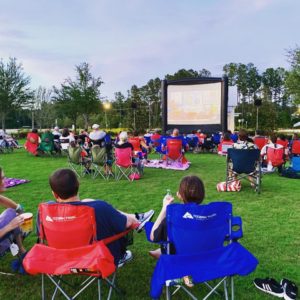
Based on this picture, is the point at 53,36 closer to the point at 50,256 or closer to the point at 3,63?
the point at 3,63

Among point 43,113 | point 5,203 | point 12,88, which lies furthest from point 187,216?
point 43,113

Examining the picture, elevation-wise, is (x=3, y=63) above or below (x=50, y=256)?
above

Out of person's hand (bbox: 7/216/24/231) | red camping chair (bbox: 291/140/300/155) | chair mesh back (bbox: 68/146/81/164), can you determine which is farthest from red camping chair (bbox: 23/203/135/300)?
red camping chair (bbox: 291/140/300/155)

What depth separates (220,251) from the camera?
2365 millimetres

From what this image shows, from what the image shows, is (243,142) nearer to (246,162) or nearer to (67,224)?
(246,162)

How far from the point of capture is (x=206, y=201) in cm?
581

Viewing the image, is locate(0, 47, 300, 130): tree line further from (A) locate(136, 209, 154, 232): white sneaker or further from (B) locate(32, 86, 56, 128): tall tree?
(A) locate(136, 209, 154, 232): white sneaker

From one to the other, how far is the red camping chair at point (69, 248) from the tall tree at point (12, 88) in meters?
23.4

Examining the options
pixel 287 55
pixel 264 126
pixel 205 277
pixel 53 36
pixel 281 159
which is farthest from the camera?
pixel 264 126

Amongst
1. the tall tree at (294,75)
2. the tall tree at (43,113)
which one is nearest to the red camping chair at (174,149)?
the tall tree at (294,75)

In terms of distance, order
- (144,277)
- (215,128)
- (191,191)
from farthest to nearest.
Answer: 1. (215,128)
2. (144,277)
3. (191,191)

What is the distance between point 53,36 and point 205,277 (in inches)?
665

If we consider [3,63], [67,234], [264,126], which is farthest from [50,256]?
[264,126]

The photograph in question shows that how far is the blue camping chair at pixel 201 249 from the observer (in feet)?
7.13
